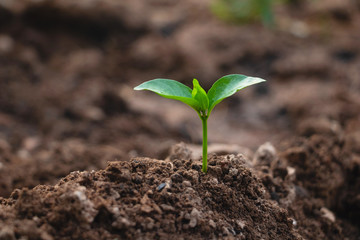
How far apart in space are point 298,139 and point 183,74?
2.42 metres

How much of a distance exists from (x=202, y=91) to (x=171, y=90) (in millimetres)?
100

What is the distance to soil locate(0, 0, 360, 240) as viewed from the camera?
4.07ft

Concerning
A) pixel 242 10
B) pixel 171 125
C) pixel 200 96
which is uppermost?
pixel 242 10

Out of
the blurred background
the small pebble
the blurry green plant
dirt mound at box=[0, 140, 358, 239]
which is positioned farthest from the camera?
the blurry green plant

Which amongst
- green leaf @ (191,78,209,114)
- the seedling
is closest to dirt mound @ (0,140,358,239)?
the seedling

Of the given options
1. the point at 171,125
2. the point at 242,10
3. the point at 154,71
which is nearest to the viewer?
the point at 171,125

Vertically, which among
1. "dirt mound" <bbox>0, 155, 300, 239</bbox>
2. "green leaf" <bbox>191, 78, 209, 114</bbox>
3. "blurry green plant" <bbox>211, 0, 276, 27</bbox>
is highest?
"blurry green plant" <bbox>211, 0, 276, 27</bbox>

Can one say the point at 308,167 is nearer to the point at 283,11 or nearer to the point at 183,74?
the point at 183,74

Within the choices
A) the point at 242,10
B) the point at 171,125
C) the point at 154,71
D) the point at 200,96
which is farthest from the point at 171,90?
the point at 242,10

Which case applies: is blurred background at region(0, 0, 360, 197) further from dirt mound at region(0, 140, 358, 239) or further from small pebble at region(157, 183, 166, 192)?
small pebble at region(157, 183, 166, 192)

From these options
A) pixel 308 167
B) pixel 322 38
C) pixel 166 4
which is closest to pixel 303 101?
pixel 322 38

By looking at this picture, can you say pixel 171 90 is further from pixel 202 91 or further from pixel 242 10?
pixel 242 10

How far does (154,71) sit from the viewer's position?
4617 mm

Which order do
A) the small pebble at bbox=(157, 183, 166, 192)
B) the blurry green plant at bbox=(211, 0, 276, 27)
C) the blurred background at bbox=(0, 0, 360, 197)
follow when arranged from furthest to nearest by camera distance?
the blurry green plant at bbox=(211, 0, 276, 27), the blurred background at bbox=(0, 0, 360, 197), the small pebble at bbox=(157, 183, 166, 192)
